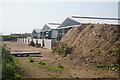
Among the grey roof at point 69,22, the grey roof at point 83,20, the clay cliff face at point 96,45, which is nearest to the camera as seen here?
the clay cliff face at point 96,45

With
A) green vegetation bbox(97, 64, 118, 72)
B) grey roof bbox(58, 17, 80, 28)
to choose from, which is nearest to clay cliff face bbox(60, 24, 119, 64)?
green vegetation bbox(97, 64, 118, 72)

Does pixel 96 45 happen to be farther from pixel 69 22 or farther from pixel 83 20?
pixel 69 22

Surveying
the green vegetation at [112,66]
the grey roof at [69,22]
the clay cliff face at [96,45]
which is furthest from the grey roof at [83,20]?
the green vegetation at [112,66]

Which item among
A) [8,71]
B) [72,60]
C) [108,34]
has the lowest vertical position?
[72,60]

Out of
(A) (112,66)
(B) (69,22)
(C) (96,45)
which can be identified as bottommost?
(A) (112,66)

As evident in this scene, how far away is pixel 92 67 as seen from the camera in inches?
378

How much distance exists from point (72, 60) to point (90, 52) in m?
1.48

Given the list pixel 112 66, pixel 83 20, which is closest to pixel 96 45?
pixel 112 66

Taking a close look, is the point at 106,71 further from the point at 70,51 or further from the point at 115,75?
the point at 70,51

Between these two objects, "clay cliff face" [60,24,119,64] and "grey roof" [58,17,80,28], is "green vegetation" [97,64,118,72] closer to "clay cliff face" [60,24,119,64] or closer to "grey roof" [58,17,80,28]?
"clay cliff face" [60,24,119,64]

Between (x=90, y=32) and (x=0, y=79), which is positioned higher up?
(x=90, y=32)

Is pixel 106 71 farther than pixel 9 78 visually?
Yes

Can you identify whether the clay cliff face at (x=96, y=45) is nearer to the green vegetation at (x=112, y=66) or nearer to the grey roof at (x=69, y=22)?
the green vegetation at (x=112, y=66)

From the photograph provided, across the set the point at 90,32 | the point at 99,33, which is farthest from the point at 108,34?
the point at 90,32
